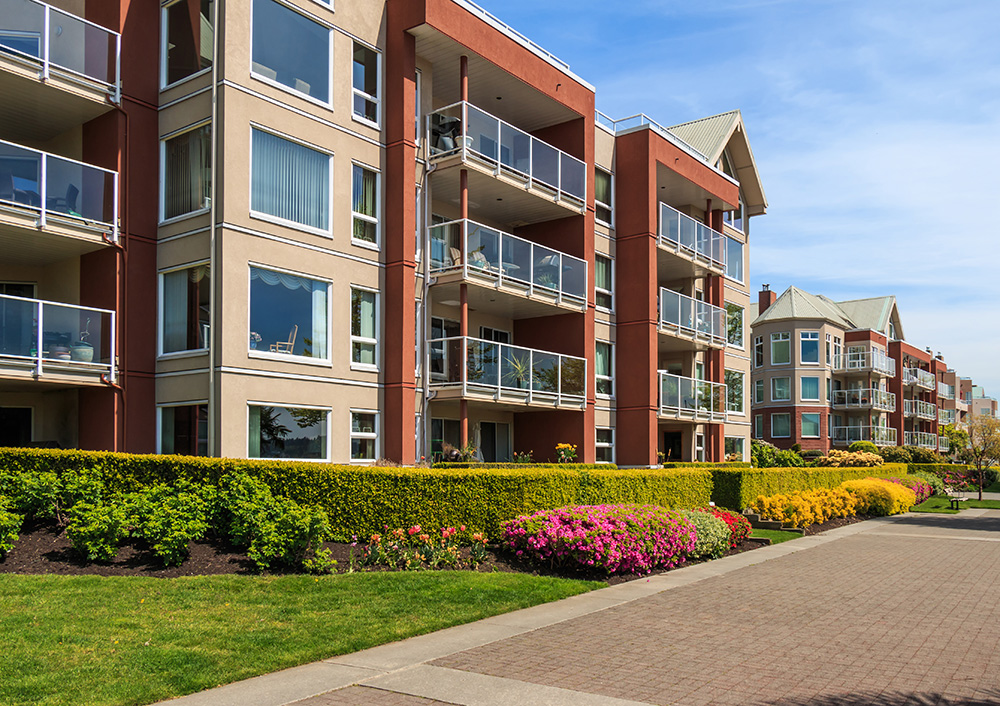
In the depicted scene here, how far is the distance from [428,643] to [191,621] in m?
2.56

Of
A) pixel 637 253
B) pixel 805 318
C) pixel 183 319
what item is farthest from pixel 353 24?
pixel 805 318

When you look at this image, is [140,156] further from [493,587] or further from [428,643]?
[428,643]

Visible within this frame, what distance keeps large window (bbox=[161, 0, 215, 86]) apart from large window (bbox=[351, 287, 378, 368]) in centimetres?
582

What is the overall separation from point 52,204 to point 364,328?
6.85 m

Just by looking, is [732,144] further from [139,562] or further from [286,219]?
[139,562]

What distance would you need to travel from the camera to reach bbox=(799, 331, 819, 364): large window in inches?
2409

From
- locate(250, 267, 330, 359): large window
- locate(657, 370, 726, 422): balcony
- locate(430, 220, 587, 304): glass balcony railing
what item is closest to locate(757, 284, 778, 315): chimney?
locate(657, 370, 726, 422): balcony

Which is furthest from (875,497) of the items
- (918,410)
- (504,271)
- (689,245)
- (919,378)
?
(919,378)

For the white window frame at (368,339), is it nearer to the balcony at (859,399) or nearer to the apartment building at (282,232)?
the apartment building at (282,232)

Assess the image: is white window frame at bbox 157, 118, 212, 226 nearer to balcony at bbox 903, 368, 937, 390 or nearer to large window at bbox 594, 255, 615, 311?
large window at bbox 594, 255, 615, 311

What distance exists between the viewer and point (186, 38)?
18562 mm

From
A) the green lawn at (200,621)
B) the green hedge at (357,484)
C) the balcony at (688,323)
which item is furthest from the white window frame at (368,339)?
the balcony at (688,323)

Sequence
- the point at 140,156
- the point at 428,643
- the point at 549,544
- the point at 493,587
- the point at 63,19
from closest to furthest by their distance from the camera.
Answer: the point at 428,643
the point at 493,587
the point at 549,544
the point at 63,19
the point at 140,156

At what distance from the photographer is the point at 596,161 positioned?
28.7 metres
